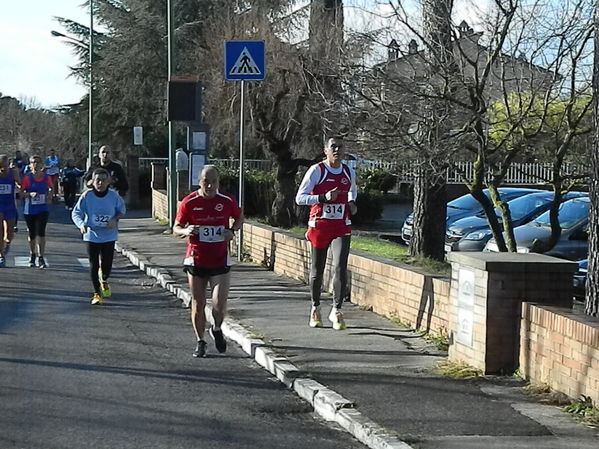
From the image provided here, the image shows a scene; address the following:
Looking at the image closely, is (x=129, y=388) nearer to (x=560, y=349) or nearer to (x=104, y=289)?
(x=560, y=349)

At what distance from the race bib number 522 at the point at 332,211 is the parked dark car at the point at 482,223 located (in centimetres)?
772

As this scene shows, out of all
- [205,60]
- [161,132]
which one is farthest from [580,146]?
[161,132]

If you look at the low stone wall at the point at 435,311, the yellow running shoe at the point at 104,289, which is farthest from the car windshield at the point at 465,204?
the yellow running shoe at the point at 104,289

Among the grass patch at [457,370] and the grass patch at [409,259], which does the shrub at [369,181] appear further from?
the grass patch at [457,370]

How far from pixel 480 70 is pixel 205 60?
69.3 ft

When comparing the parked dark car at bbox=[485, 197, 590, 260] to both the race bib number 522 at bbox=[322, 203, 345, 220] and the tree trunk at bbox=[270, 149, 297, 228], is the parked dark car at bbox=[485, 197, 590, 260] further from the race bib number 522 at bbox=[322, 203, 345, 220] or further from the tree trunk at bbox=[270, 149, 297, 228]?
the tree trunk at bbox=[270, 149, 297, 228]

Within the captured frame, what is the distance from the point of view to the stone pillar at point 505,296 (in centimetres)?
820

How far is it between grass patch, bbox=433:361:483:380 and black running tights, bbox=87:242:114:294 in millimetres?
5495

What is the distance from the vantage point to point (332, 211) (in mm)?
10570

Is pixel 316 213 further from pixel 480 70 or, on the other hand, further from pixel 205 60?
pixel 205 60

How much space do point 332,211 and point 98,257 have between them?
3.68 meters

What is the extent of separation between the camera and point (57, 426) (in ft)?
22.8

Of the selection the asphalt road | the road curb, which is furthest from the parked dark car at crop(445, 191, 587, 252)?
the road curb

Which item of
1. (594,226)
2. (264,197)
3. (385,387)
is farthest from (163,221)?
(385,387)
